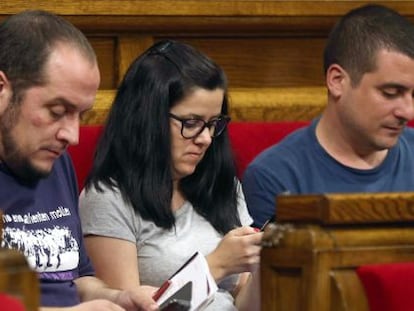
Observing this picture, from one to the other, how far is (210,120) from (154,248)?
0.25 meters

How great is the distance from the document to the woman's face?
1.22 ft

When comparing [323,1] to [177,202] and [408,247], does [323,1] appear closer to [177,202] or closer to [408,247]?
[177,202]

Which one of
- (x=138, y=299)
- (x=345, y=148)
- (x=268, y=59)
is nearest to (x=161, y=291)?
(x=138, y=299)

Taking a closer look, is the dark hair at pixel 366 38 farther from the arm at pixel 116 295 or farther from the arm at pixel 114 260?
the arm at pixel 116 295

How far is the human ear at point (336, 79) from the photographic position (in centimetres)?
247

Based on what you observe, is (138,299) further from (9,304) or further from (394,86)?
(394,86)

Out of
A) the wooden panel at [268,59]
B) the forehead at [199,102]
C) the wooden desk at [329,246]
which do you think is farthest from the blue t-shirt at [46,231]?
the wooden panel at [268,59]

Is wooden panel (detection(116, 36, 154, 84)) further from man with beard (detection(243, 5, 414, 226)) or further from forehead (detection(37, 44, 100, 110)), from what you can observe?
forehead (detection(37, 44, 100, 110))

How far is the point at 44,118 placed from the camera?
182 centimetres

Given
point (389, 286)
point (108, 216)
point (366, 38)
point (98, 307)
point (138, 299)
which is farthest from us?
point (366, 38)

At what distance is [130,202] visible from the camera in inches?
85.0

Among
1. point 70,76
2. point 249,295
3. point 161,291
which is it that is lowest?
point 249,295

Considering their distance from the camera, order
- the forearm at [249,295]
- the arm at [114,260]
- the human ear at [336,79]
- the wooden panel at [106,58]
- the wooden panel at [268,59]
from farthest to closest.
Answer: the wooden panel at [268,59] → the wooden panel at [106,58] → the human ear at [336,79] → the arm at [114,260] → the forearm at [249,295]

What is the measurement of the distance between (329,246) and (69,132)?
51 centimetres
